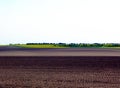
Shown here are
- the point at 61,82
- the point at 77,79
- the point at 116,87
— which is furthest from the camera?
the point at 77,79

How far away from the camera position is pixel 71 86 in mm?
15227

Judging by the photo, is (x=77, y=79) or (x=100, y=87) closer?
(x=100, y=87)

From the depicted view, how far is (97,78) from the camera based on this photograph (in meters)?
17.9

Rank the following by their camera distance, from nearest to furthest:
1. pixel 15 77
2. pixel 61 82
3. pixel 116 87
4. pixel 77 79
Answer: pixel 116 87
pixel 61 82
pixel 77 79
pixel 15 77

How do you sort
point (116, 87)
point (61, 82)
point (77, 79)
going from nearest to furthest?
point (116, 87), point (61, 82), point (77, 79)

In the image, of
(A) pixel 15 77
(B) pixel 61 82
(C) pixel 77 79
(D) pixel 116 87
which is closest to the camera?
(D) pixel 116 87

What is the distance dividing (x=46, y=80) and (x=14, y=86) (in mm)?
2414

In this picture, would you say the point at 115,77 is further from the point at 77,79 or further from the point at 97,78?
the point at 77,79

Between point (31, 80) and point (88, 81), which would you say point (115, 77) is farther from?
point (31, 80)

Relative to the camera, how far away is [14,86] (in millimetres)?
15391

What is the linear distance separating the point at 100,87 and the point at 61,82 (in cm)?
241

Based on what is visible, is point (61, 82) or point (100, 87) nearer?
point (100, 87)

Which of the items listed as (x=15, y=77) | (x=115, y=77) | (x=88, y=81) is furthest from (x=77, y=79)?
(x=15, y=77)

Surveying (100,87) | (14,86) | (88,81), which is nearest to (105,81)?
(88,81)
